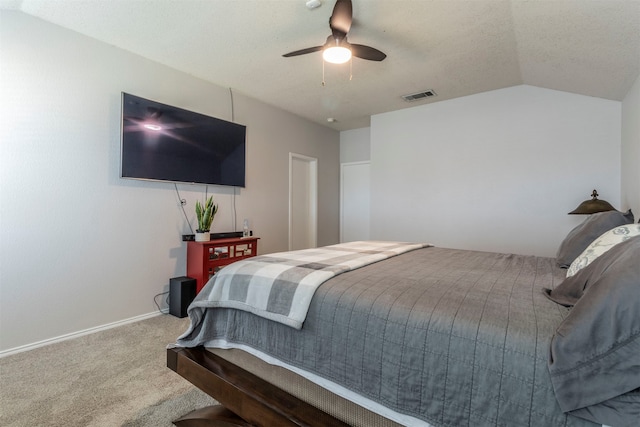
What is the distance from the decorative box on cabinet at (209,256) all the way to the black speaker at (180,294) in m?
0.08

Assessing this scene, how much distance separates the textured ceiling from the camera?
6.97ft

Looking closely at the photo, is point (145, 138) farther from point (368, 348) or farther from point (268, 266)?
point (368, 348)

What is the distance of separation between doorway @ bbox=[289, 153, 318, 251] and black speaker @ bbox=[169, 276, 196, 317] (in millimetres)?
1854

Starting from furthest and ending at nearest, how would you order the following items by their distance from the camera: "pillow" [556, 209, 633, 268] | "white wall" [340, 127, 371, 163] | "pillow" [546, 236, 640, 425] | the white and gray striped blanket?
"white wall" [340, 127, 371, 163]
"pillow" [556, 209, 633, 268]
the white and gray striped blanket
"pillow" [546, 236, 640, 425]

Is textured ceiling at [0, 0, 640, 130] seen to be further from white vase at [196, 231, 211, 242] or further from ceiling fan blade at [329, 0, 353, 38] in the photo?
white vase at [196, 231, 211, 242]

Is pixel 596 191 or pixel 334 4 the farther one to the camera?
pixel 596 191

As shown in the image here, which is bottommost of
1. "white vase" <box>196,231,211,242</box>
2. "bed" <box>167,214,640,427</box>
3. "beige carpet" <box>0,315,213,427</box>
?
"beige carpet" <box>0,315,213,427</box>

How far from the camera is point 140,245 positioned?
292 cm

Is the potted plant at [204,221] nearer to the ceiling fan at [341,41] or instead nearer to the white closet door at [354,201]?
the ceiling fan at [341,41]

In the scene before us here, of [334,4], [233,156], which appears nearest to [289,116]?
[233,156]

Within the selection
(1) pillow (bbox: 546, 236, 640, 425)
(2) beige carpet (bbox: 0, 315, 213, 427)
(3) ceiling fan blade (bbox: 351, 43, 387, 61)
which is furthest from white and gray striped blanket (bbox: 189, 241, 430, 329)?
(3) ceiling fan blade (bbox: 351, 43, 387, 61)

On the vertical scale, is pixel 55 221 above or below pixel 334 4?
below

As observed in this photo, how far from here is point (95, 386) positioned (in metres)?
1.78

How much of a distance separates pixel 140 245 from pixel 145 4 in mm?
2010
